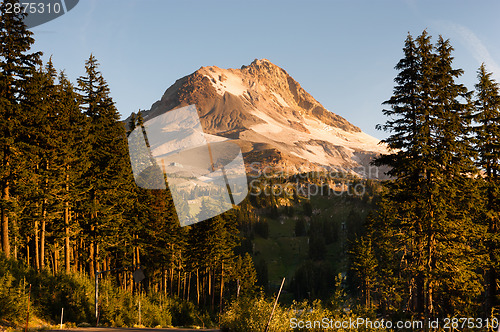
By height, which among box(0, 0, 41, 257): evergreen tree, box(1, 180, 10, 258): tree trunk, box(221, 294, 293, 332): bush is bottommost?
box(221, 294, 293, 332): bush

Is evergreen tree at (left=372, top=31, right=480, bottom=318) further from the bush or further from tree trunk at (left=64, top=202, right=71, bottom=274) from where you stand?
tree trunk at (left=64, top=202, right=71, bottom=274)

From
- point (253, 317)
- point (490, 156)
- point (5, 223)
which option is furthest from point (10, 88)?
point (490, 156)

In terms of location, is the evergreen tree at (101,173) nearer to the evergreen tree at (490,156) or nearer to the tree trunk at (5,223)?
the tree trunk at (5,223)

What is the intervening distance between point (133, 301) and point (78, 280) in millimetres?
3942

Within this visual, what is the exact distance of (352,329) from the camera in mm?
11125

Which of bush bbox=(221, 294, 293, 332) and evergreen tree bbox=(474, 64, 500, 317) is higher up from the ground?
evergreen tree bbox=(474, 64, 500, 317)

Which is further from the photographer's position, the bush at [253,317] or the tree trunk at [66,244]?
the tree trunk at [66,244]

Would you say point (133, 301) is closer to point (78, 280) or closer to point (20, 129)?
point (78, 280)

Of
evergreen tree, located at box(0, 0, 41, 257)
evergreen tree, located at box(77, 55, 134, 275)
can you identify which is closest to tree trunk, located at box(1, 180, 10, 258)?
evergreen tree, located at box(0, 0, 41, 257)

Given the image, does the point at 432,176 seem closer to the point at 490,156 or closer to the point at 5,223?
the point at 490,156

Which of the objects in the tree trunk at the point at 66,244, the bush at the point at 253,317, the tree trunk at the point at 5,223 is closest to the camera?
the bush at the point at 253,317

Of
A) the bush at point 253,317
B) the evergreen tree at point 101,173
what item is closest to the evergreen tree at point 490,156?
the bush at point 253,317

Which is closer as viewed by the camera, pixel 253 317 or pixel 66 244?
pixel 253 317

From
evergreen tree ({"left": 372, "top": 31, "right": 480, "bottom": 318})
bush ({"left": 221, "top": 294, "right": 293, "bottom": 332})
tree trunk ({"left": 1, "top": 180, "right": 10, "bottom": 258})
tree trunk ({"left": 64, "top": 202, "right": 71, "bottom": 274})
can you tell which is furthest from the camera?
tree trunk ({"left": 64, "top": 202, "right": 71, "bottom": 274})
